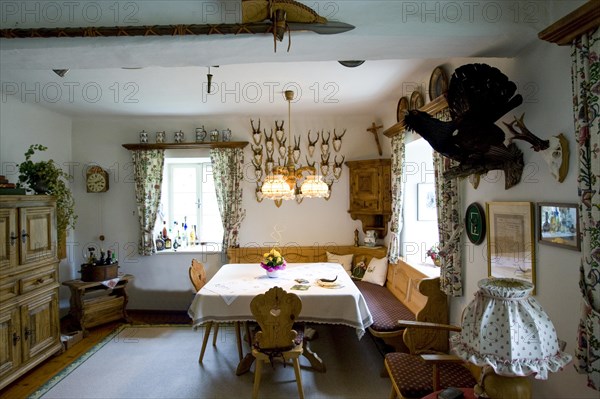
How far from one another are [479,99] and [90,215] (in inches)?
200

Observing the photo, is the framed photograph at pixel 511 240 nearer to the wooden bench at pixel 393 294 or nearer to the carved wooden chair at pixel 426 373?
the carved wooden chair at pixel 426 373

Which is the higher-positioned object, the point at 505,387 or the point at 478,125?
the point at 478,125

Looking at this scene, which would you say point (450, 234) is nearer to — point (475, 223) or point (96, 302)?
point (475, 223)

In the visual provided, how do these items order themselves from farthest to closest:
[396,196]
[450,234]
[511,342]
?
[396,196], [450,234], [511,342]

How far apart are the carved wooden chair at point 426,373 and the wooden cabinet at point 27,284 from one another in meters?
3.20

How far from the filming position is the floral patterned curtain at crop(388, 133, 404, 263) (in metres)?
3.73

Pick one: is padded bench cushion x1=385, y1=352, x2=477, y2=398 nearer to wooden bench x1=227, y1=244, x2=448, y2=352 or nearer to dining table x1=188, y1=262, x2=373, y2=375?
wooden bench x1=227, y1=244, x2=448, y2=352

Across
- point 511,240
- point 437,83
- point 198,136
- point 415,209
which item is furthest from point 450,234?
point 198,136

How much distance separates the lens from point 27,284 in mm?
3020

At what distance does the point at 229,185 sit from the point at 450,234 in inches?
121

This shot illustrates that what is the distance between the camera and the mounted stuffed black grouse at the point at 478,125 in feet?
5.39

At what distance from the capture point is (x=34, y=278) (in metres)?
3.10

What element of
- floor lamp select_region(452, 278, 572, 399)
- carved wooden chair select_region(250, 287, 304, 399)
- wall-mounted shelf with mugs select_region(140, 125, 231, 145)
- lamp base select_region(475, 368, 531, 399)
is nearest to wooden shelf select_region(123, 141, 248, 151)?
wall-mounted shelf with mugs select_region(140, 125, 231, 145)

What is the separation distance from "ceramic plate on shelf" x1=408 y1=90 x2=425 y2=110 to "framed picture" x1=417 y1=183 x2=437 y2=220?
1.02 metres
